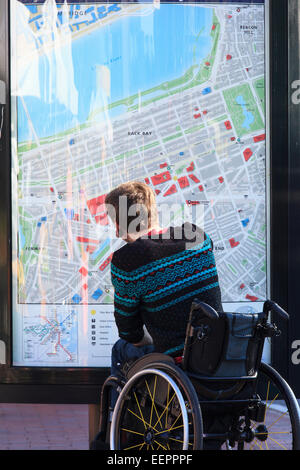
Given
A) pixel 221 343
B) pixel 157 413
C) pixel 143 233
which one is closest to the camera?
pixel 221 343

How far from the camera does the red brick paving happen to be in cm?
512

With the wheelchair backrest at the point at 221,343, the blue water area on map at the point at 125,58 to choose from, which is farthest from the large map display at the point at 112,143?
the wheelchair backrest at the point at 221,343

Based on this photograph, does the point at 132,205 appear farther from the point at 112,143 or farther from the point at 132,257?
the point at 112,143

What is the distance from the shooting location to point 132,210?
3.73 meters

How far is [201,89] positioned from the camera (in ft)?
15.8

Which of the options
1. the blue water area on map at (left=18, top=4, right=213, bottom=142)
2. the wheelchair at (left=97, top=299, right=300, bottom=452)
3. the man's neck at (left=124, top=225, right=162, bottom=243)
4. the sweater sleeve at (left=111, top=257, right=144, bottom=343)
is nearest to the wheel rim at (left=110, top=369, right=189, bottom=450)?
the wheelchair at (left=97, top=299, right=300, bottom=452)

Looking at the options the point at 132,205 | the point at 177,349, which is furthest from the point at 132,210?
the point at 177,349

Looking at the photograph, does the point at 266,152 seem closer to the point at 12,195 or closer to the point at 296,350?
the point at 296,350

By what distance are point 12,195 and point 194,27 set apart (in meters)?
1.68

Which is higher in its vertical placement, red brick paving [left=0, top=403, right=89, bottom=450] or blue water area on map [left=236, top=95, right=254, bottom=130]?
blue water area on map [left=236, top=95, right=254, bottom=130]

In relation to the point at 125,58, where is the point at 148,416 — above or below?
below

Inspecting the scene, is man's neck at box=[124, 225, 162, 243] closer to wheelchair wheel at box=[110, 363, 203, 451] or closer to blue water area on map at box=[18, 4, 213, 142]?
wheelchair wheel at box=[110, 363, 203, 451]

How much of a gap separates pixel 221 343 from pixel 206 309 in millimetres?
252
